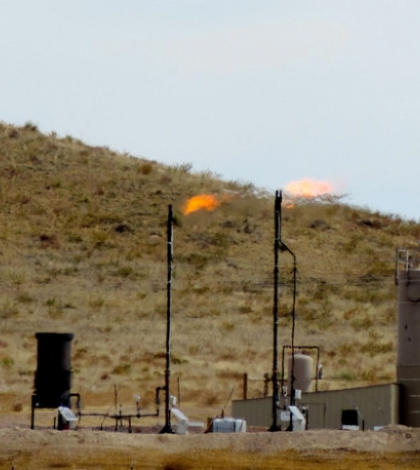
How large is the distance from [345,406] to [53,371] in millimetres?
10705

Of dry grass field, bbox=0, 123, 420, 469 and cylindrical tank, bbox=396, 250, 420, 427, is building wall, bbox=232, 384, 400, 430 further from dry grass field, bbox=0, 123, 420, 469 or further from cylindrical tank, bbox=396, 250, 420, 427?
dry grass field, bbox=0, 123, 420, 469

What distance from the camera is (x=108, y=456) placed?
131 ft

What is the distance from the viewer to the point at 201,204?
56.2 metres

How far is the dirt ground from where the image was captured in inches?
1559

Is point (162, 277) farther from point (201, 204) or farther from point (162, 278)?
point (201, 204)

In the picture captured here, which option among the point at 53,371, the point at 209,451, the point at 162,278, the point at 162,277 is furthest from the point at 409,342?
the point at 162,277

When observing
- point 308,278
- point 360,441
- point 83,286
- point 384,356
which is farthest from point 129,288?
point 360,441

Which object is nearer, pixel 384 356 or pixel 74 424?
pixel 74 424

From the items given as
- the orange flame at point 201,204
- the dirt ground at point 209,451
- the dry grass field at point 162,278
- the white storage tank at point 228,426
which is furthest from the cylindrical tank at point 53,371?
the dirt ground at point 209,451

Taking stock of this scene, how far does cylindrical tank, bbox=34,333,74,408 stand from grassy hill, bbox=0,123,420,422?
724cm

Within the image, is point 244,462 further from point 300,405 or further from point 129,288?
point 129,288

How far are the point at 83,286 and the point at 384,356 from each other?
23.1 m

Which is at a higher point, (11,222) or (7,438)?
(11,222)

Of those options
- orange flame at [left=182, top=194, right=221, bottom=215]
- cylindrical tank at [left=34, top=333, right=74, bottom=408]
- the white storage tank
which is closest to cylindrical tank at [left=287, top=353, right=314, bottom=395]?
orange flame at [left=182, top=194, right=221, bottom=215]
